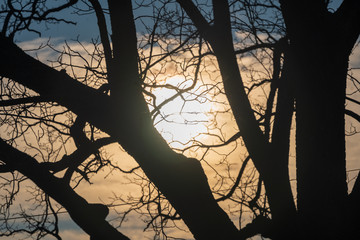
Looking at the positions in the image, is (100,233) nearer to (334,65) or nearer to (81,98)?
(81,98)

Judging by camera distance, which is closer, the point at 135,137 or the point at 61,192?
the point at 135,137

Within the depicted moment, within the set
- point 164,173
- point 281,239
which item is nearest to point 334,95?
point 281,239

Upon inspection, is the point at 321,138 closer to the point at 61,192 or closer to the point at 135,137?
the point at 135,137

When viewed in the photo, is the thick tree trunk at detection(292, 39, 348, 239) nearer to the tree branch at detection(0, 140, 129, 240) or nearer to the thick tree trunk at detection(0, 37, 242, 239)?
the thick tree trunk at detection(0, 37, 242, 239)

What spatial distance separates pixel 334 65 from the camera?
336 cm

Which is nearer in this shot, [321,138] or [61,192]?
[321,138]

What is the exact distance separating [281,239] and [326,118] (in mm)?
1078

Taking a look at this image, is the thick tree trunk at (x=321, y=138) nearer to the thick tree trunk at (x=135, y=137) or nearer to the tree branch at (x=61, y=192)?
the thick tree trunk at (x=135, y=137)

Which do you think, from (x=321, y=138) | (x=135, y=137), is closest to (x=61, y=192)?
(x=135, y=137)

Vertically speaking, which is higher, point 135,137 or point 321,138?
point 135,137

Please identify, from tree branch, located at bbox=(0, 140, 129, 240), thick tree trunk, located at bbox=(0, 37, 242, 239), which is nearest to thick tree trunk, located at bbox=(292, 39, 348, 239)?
thick tree trunk, located at bbox=(0, 37, 242, 239)

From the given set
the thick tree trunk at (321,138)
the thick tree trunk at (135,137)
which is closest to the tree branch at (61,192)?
the thick tree trunk at (135,137)

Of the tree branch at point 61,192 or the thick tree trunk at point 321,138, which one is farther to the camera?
the tree branch at point 61,192

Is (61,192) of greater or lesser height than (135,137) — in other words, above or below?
below
